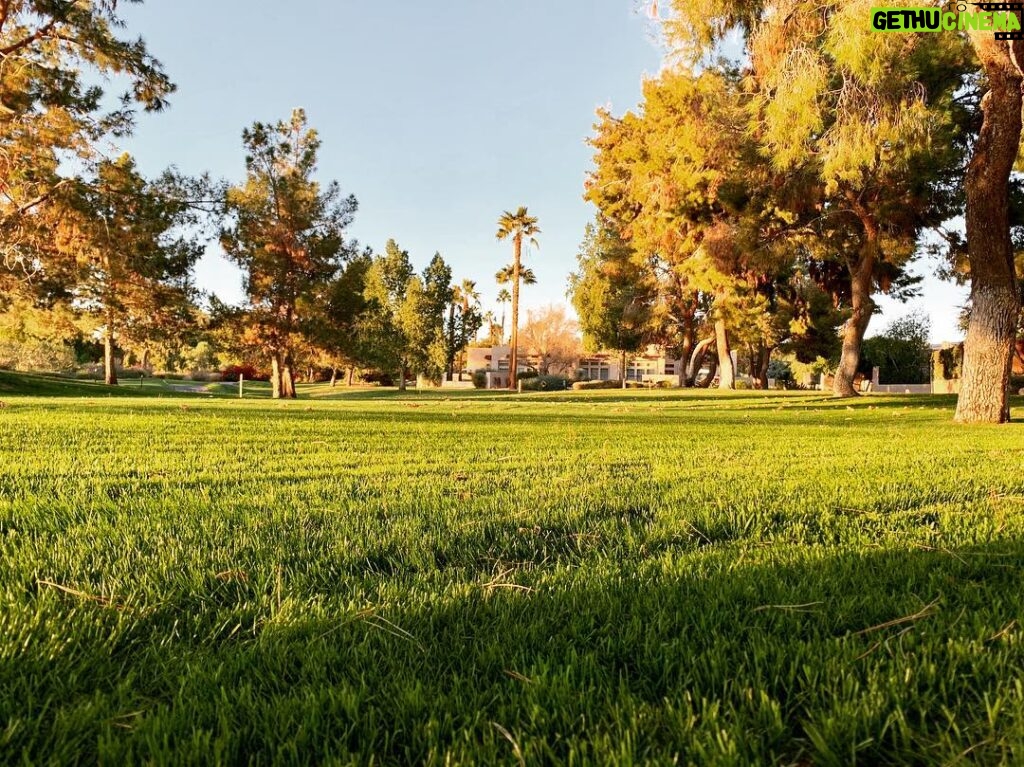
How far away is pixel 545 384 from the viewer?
152 feet

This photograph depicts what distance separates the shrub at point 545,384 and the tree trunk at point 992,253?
3515 centimetres

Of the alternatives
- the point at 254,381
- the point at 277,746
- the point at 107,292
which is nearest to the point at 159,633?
the point at 277,746

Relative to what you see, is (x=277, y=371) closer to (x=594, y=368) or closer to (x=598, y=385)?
(x=598, y=385)

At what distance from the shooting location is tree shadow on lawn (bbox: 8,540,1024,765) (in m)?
1.22

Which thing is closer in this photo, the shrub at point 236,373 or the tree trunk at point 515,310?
the tree trunk at point 515,310

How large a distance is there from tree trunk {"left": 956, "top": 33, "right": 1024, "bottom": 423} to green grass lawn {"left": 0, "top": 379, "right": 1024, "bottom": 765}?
783cm

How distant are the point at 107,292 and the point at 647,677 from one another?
1071 inches

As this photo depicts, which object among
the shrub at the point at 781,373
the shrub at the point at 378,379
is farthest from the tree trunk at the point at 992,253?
the shrub at the point at 378,379

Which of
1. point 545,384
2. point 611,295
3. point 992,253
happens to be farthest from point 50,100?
point 545,384

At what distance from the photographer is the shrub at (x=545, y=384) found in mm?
→ 45500

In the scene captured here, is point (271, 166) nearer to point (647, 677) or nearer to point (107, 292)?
point (107, 292)

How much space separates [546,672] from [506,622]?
1.10 feet

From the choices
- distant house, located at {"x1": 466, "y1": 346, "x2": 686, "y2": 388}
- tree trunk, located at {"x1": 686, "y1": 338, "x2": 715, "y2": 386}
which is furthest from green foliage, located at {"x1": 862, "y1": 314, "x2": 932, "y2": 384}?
distant house, located at {"x1": 466, "y1": 346, "x2": 686, "y2": 388}

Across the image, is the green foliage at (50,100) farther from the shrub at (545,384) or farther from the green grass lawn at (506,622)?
the shrub at (545,384)
